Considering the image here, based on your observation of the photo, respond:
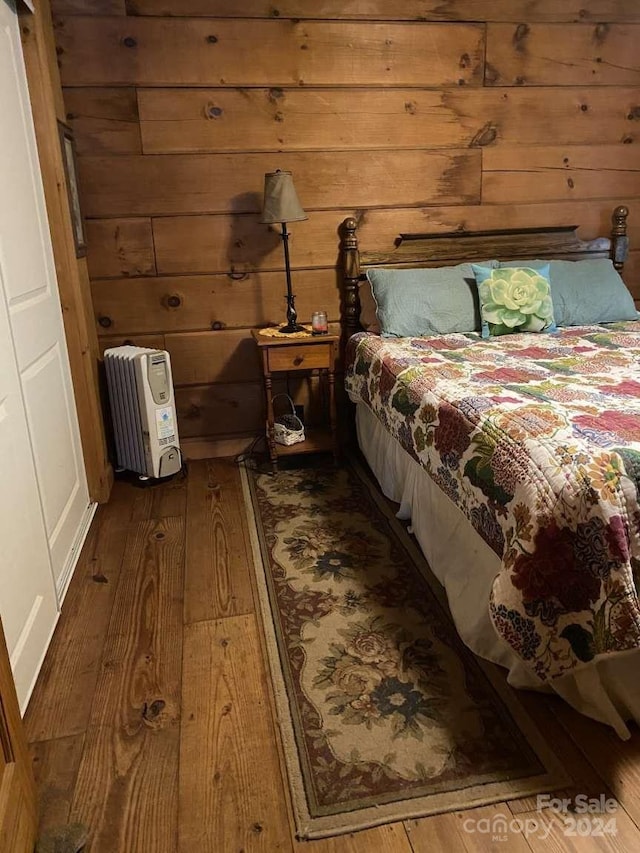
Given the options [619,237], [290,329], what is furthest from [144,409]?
[619,237]

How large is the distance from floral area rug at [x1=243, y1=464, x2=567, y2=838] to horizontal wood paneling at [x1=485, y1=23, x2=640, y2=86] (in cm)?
237

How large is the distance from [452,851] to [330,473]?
6.23ft

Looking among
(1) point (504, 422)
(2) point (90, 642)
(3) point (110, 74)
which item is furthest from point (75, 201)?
(1) point (504, 422)

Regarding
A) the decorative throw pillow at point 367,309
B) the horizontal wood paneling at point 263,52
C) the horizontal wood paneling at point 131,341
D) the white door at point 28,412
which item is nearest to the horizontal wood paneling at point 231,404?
the horizontal wood paneling at point 131,341

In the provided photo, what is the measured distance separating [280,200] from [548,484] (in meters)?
1.91

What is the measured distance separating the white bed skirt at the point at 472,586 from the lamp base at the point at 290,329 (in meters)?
0.64

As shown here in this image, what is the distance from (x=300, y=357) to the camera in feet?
9.48

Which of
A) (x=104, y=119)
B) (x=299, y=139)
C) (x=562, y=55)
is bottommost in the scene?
(x=299, y=139)

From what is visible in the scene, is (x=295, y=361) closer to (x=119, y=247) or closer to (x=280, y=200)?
(x=280, y=200)

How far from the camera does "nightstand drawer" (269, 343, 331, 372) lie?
113 inches

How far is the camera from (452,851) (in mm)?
1188

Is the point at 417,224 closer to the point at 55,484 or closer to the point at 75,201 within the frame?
the point at 75,201

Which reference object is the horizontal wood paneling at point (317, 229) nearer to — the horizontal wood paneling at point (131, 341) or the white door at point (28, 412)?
the horizontal wood paneling at point (131, 341)

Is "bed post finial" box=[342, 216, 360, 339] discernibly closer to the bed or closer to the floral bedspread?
the bed
